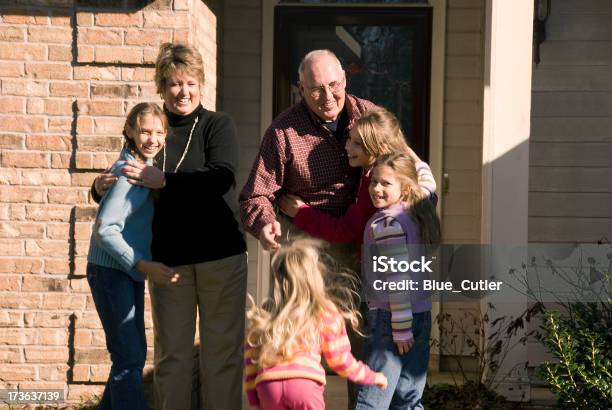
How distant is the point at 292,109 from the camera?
460 centimetres

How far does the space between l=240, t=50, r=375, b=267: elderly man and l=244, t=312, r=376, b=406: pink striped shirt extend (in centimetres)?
66

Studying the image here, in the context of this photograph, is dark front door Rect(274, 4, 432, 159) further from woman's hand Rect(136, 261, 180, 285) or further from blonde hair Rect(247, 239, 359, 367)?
blonde hair Rect(247, 239, 359, 367)

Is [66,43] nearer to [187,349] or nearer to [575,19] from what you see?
[187,349]

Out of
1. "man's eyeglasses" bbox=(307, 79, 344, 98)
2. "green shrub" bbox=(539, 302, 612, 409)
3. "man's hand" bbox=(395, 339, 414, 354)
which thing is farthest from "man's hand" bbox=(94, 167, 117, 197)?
"green shrub" bbox=(539, 302, 612, 409)

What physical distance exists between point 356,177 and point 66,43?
195 centimetres

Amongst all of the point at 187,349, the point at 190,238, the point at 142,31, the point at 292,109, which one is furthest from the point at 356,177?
the point at 142,31

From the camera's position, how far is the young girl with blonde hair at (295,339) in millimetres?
3686

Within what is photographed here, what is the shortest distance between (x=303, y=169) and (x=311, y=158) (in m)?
0.06

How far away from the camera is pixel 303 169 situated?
14.7 ft

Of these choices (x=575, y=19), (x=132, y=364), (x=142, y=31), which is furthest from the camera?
(x=575, y=19)

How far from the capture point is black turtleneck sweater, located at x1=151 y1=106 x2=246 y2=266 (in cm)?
459

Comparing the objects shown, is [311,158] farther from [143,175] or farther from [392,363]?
[392,363]

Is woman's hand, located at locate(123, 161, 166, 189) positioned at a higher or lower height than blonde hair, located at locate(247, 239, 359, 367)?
higher

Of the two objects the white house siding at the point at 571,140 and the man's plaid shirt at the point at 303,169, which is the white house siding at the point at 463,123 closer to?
the white house siding at the point at 571,140
